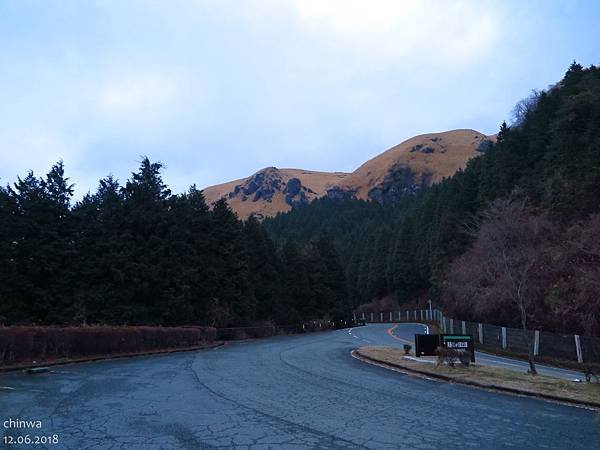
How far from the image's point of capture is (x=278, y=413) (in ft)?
30.8

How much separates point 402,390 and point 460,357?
19.8ft

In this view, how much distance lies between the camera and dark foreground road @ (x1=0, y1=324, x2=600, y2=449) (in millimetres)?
7465

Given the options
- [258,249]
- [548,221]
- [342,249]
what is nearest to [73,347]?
[548,221]

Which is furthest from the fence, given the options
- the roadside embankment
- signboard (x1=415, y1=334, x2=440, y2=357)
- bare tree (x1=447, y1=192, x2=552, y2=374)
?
the roadside embankment

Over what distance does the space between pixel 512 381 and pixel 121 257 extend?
28930 millimetres

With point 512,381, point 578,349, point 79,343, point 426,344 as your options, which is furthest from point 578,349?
point 79,343

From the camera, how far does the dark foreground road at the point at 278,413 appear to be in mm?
7465

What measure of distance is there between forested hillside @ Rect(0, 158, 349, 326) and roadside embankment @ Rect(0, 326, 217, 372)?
29.0ft

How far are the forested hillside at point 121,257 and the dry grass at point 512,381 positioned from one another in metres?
23.2

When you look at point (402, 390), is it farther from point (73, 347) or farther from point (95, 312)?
point (95, 312)

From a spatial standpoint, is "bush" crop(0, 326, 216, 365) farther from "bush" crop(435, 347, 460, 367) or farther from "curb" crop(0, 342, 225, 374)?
"bush" crop(435, 347, 460, 367)

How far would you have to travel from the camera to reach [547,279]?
30.4 meters

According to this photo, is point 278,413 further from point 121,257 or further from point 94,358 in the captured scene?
point 121,257

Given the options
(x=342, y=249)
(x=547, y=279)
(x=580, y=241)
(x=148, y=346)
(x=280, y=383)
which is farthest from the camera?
(x=342, y=249)
